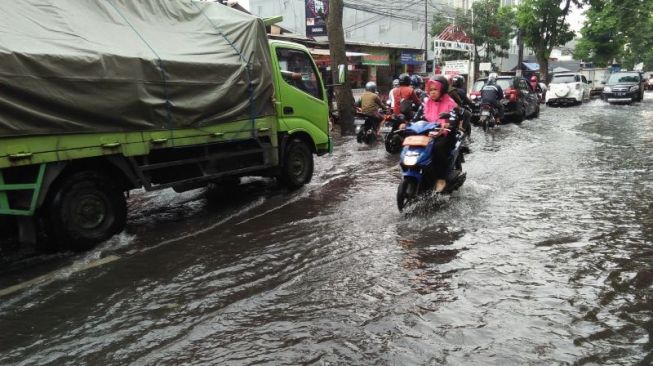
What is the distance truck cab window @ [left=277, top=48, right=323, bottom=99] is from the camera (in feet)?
25.4

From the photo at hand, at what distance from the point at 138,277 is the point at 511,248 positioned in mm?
3472

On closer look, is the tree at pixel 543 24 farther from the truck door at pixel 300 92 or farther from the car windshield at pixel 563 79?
the truck door at pixel 300 92

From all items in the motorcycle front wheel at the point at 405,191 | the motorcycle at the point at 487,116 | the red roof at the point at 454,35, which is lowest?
the motorcycle front wheel at the point at 405,191

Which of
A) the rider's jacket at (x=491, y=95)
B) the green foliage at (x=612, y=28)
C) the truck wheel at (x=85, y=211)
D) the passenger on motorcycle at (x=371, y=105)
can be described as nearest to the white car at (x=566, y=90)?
the green foliage at (x=612, y=28)

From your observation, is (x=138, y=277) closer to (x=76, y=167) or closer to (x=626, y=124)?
(x=76, y=167)

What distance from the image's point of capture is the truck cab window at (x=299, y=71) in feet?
25.4

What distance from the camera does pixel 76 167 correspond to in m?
5.24

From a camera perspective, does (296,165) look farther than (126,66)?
Yes

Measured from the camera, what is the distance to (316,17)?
1168 inches

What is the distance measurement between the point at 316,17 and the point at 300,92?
911 inches

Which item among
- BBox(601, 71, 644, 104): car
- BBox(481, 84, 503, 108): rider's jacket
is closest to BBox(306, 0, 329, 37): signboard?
BBox(601, 71, 644, 104): car

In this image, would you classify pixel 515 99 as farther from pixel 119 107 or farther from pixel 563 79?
pixel 119 107

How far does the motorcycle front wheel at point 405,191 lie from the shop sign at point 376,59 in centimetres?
2329

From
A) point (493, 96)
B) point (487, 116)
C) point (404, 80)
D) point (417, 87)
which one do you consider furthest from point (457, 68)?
point (404, 80)
